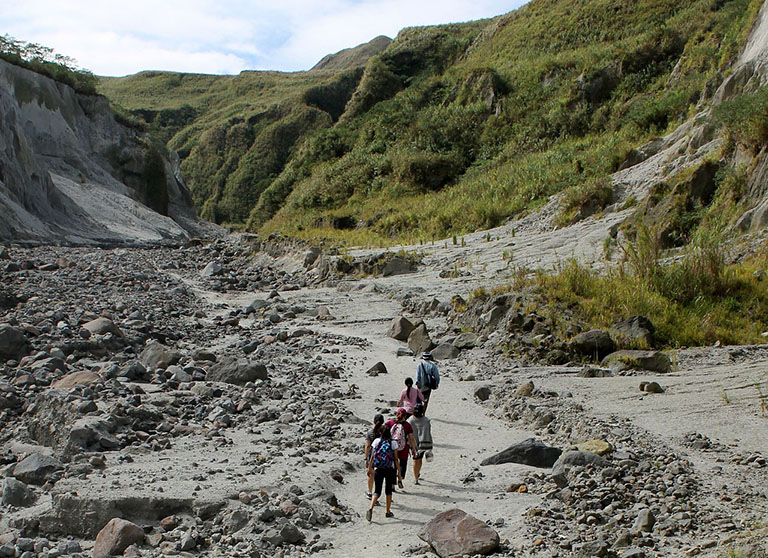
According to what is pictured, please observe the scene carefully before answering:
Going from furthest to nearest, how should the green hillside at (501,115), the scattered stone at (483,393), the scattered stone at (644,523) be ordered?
the green hillside at (501,115)
the scattered stone at (483,393)
the scattered stone at (644,523)

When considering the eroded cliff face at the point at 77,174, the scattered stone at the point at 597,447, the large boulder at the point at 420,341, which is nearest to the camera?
the scattered stone at the point at 597,447

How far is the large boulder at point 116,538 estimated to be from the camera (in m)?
5.08

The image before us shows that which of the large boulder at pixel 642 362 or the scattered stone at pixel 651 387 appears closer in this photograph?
the scattered stone at pixel 651 387

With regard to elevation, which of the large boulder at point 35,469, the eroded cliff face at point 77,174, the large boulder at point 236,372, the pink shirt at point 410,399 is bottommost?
the large boulder at point 35,469

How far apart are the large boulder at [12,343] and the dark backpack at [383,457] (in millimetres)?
7120

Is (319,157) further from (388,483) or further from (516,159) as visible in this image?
(388,483)

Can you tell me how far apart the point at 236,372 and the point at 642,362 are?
5.77 meters

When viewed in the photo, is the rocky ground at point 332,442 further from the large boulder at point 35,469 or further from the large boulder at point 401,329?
the large boulder at point 401,329

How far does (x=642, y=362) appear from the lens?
9.91m

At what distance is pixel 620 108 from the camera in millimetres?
30281

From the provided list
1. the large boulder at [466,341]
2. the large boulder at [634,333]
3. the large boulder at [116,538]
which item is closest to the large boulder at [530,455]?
the large boulder at [116,538]

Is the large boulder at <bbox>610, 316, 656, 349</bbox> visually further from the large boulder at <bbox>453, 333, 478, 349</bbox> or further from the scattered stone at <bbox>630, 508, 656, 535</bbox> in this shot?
the scattered stone at <bbox>630, 508, 656, 535</bbox>

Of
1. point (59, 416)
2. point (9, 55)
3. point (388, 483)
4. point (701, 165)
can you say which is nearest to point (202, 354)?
point (59, 416)

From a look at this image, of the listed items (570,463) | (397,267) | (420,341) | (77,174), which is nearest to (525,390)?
(570,463)
